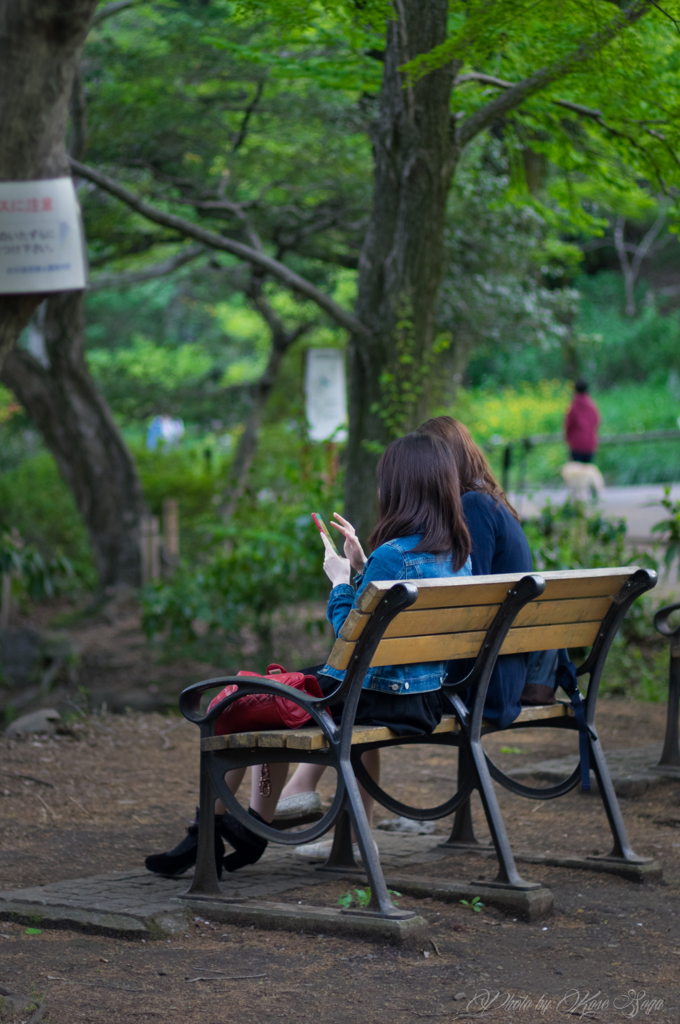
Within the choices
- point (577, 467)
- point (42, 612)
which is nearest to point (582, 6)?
point (577, 467)

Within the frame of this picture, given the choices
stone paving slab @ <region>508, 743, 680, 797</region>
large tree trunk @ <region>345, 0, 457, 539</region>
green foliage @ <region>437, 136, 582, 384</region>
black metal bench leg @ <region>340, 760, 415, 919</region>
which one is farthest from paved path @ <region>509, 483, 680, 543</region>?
black metal bench leg @ <region>340, 760, 415, 919</region>

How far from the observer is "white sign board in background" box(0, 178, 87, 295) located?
252 inches

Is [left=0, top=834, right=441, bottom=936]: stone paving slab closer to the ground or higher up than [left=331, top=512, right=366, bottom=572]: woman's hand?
closer to the ground

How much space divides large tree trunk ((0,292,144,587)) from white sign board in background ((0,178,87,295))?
4.80 meters

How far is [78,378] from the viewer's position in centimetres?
1198

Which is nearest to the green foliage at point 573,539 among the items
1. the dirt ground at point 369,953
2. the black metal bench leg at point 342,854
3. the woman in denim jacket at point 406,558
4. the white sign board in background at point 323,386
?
the dirt ground at point 369,953

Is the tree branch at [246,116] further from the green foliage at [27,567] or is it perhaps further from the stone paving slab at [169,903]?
the stone paving slab at [169,903]

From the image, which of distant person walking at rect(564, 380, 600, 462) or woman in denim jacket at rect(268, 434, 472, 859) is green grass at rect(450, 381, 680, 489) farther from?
woman in denim jacket at rect(268, 434, 472, 859)

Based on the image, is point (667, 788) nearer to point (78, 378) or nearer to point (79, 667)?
point (79, 667)

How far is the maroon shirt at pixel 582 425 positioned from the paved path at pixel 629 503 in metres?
0.81

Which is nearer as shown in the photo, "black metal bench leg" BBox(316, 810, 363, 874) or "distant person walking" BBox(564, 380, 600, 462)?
"black metal bench leg" BBox(316, 810, 363, 874)

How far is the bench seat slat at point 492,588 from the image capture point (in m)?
3.13

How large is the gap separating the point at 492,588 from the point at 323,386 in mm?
9885

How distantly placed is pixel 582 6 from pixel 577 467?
30.2ft
